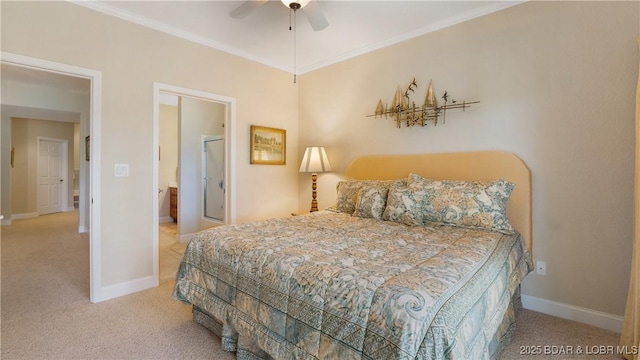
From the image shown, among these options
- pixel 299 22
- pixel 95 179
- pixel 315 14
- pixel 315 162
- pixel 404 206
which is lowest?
pixel 404 206

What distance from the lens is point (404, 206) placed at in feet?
8.16

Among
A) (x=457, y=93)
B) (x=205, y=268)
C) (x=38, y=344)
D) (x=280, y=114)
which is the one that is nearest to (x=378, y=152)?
(x=457, y=93)

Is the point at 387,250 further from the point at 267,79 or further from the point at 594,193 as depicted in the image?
the point at 267,79

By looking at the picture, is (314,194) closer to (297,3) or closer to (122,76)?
(297,3)

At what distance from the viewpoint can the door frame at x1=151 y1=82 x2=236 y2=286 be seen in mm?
2965

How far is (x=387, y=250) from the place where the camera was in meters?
1.69

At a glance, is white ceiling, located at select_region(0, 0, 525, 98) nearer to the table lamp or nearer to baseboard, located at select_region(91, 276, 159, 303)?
the table lamp

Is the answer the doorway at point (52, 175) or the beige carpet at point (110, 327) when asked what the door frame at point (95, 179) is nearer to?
the beige carpet at point (110, 327)

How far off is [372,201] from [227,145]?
1913 mm

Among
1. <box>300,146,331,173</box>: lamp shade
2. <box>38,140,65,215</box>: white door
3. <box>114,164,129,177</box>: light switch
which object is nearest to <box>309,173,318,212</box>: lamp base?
<box>300,146,331,173</box>: lamp shade

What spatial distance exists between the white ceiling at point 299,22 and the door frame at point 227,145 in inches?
22.5

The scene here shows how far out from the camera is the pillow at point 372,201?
8.87 ft

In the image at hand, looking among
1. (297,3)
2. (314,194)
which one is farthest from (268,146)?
(297,3)

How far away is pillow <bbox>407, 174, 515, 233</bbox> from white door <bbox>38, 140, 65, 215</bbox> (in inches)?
351
